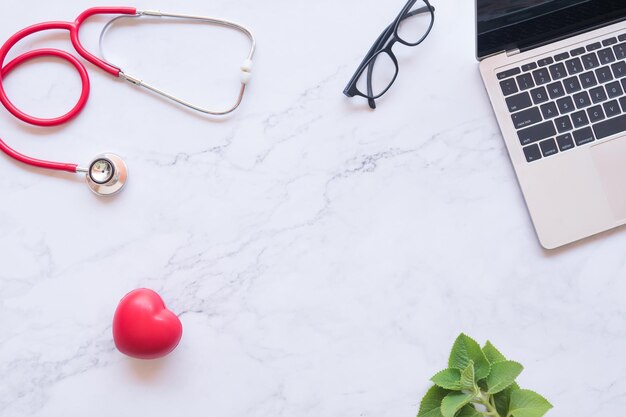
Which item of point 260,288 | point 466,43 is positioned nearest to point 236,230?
point 260,288

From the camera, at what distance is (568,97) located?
89 cm

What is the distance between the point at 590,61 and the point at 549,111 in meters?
0.09

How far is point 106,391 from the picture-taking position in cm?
89

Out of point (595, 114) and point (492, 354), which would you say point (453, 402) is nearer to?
point (492, 354)

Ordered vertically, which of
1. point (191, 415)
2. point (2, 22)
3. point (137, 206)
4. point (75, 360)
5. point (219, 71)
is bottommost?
point (191, 415)

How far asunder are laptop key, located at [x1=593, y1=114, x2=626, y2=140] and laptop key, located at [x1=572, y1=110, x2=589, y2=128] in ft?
0.05

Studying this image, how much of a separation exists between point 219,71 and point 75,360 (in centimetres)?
43

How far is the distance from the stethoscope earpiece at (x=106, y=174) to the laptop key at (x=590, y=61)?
2.04 feet

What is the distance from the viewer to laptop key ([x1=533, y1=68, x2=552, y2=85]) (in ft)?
2.92

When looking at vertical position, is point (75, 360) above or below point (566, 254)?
above

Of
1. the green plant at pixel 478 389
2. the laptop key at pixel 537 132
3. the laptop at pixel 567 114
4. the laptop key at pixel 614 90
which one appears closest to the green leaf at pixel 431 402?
the green plant at pixel 478 389

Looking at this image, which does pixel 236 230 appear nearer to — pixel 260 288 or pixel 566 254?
pixel 260 288

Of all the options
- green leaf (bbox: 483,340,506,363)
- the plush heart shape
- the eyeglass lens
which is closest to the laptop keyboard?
the eyeglass lens

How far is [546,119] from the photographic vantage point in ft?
2.90
